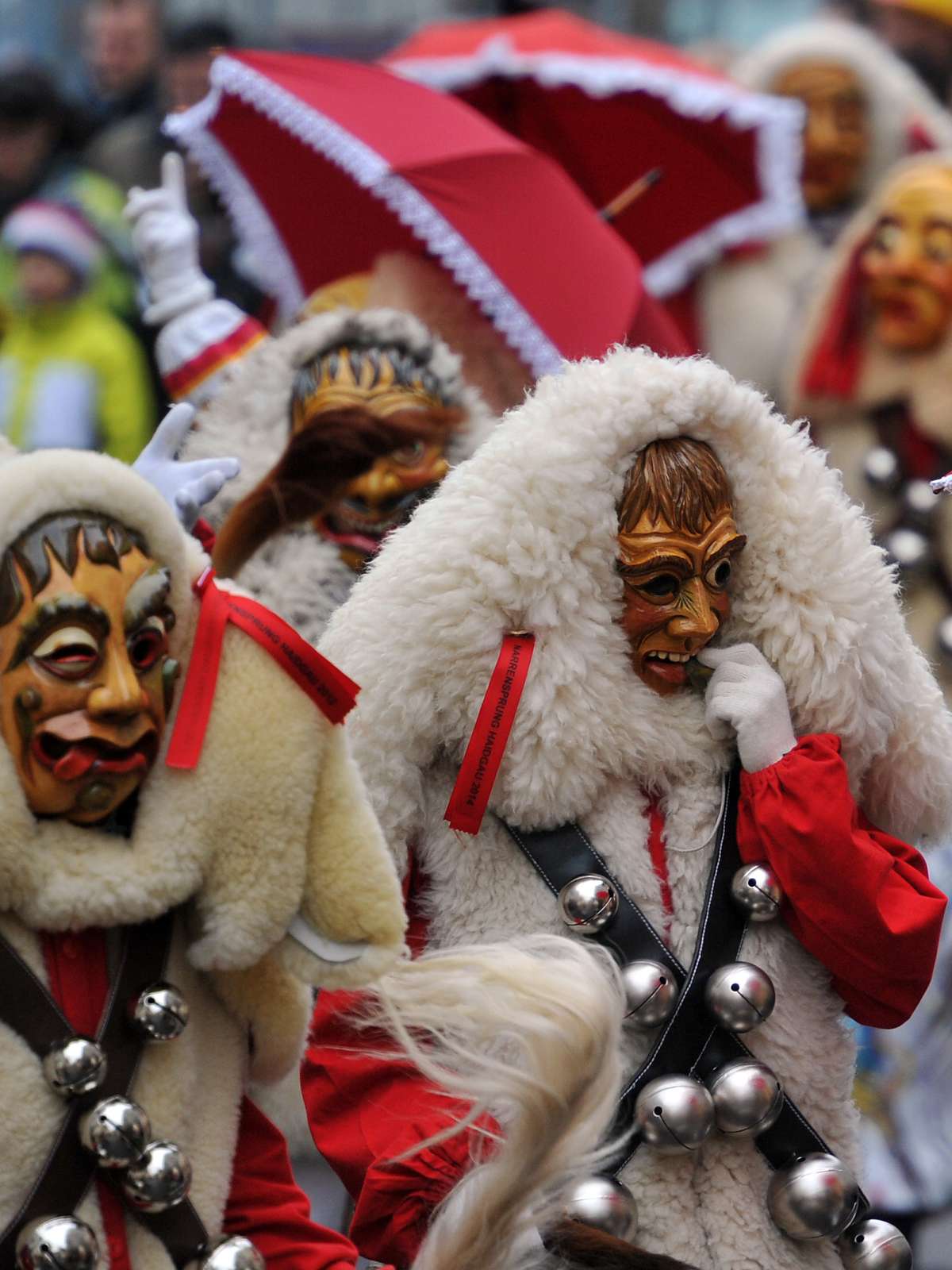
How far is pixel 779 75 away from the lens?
7691mm

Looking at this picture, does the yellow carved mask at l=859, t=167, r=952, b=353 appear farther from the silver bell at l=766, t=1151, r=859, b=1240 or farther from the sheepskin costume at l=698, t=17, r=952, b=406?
the silver bell at l=766, t=1151, r=859, b=1240

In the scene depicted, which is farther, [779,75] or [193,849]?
[779,75]

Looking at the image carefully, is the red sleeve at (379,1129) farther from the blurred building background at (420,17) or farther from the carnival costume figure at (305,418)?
the blurred building background at (420,17)

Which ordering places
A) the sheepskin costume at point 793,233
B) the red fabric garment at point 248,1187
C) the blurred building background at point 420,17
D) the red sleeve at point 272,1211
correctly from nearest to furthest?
the red fabric garment at point 248,1187
the red sleeve at point 272,1211
the sheepskin costume at point 793,233
the blurred building background at point 420,17

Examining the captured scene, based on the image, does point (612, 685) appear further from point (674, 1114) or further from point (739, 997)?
point (674, 1114)

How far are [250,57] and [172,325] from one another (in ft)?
2.71

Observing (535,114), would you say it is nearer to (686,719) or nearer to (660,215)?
(660,215)

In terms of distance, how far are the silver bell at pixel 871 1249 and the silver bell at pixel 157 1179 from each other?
99 cm

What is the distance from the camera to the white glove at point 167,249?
480cm

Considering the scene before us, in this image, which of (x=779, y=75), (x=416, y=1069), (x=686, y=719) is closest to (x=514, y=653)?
(x=686, y=719)

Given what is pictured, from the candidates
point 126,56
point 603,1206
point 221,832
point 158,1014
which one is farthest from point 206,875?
point 126,56

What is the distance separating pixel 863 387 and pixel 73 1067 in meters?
3.98

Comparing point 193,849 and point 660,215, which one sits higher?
point 193,849

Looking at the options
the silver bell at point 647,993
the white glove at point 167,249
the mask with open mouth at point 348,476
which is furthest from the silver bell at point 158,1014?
the white glove at point 167,249
